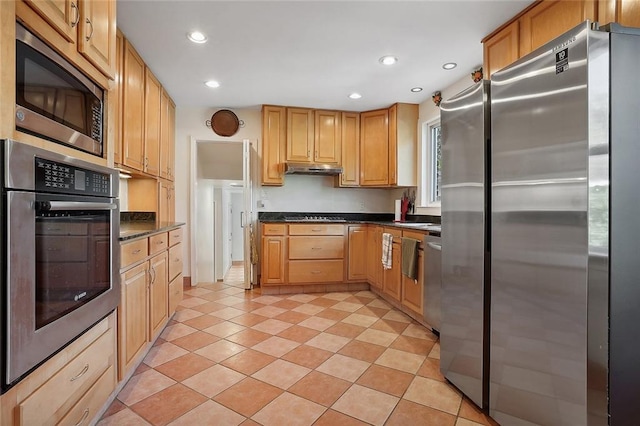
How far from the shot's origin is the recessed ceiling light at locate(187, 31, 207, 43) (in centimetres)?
237

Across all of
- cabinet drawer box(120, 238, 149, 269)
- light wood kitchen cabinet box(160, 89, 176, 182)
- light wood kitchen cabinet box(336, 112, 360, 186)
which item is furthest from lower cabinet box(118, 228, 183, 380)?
light wood kitchen cabinet box(336, 112, 360, 186)

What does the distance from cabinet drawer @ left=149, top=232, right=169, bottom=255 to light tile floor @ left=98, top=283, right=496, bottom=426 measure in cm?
76

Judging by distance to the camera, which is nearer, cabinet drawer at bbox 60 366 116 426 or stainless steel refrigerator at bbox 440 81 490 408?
cabinet drawer at bbox 60 366 116 426

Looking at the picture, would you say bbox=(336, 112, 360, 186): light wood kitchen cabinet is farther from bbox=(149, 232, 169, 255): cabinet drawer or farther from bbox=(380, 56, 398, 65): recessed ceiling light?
bbox=(149, 232, 169, 255): cabinet drawer

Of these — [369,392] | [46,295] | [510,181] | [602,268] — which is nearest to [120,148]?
[46,295]

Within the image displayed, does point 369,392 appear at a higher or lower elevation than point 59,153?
lower

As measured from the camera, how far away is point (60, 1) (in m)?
1.15

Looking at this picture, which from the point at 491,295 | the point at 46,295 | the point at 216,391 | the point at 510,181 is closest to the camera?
the point at 46,295

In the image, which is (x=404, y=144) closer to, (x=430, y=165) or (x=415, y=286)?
(x=430, y=165)

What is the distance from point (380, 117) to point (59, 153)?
12.1 ft

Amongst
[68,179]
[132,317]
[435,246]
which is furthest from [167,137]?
[435,246]

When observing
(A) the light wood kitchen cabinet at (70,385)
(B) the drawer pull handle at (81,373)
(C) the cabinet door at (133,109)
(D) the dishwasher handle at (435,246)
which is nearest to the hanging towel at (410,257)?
(D) the dishwasher handle at (435,246)

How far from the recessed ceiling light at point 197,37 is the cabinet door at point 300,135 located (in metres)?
1.74

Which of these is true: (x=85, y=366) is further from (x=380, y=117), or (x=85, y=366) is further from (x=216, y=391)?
(x=380, y=117)
